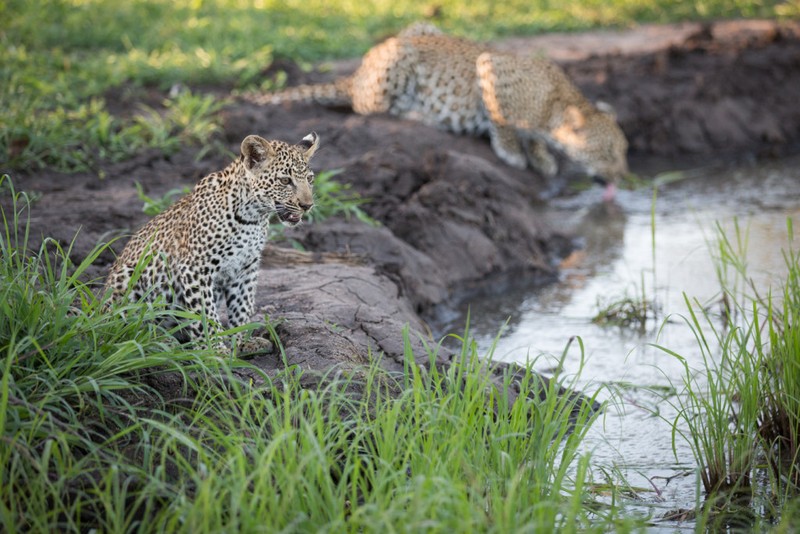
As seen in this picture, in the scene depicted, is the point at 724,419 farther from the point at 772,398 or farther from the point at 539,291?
the point at 539,291

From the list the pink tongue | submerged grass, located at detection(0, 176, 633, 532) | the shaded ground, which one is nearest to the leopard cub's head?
the shaded ground

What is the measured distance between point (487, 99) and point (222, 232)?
6.89 meters

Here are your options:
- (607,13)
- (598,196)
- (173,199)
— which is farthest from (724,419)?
(607,13)

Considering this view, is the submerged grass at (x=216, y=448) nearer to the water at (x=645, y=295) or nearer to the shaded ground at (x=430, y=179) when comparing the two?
the water at (x=645, y=295)

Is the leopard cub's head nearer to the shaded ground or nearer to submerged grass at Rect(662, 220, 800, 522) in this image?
the shaded ground

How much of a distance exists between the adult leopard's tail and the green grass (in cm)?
47

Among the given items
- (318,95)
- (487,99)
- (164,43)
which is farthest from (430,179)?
(164,43)

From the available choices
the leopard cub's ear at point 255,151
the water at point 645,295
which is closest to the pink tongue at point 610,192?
the water at point 645,295

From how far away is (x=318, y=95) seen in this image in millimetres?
11875

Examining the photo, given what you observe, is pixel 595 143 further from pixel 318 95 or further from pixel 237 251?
pixel 237 251

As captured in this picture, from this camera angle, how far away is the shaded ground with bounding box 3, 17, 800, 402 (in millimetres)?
6730

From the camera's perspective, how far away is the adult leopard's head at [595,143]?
1163 cm

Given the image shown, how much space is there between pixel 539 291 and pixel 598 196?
3161mm

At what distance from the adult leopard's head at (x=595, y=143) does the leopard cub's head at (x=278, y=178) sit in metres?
6.68
